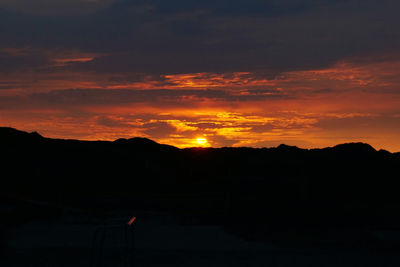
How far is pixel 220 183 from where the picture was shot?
57531mm

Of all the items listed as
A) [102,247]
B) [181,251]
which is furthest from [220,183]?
[102,247]

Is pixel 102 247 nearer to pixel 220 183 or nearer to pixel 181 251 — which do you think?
pixel 181 251

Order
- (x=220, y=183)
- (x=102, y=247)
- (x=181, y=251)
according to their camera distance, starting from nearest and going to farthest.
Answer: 1. (x=102, y=247)
2. (x=181, y=251)
3. (x=220, y=183)

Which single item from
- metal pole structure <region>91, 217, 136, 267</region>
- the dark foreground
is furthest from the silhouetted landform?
metal pole structure <region>91, 217, 136, 267</region>

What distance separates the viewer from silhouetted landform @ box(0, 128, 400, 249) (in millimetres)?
26623

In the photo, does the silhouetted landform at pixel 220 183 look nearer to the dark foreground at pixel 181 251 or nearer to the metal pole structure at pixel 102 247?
the dark foreground at pixel 181 251

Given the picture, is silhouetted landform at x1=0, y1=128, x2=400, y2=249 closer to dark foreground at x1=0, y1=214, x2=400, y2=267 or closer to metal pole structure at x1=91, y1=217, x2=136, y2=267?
dark foreground at x1=0, y1=214, x2=400, y2=267

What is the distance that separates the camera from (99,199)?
149ft

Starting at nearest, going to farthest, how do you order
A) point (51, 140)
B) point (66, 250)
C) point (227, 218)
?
point (66, 250), point (227, 218), point (51, 140)

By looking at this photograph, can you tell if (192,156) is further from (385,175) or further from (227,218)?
(227,218)

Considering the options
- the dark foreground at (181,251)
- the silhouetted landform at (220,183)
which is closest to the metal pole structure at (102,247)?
the dark foreground at (181,251)

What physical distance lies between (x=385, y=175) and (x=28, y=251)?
5204cm

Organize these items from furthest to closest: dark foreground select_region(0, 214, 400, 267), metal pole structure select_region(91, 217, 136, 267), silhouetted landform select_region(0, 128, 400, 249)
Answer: silhouetted landform select_region(0, 128, 400, 249) < dark foreground select_region(0, 214, 400, 267) < metal pole structure select_region(91, 217, 136, 267)

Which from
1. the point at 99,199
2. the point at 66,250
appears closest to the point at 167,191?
the point at 99,199
